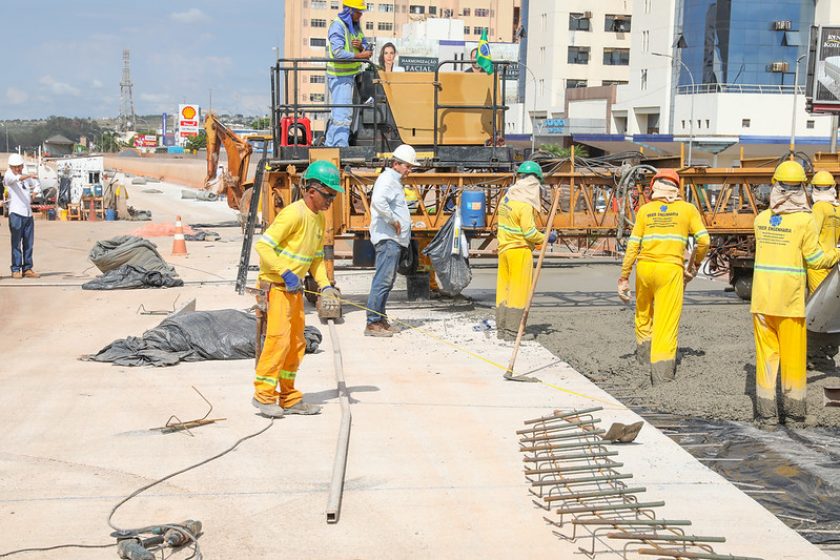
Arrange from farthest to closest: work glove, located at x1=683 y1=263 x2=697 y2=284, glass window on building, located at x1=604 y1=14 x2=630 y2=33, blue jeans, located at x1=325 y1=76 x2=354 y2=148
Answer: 1. glass window on building, located at x1=604 y1=14 x2=630 y2=33
2. blue jeans, located at x1=325 y1=76 x2=354 y2=148
3. work glove, located at x1=683 y1=263 x2=697 y2=284

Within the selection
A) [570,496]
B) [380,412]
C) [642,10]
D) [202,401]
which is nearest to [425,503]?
[570,496]

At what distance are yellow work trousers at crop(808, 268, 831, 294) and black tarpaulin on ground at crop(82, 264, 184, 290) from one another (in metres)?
9.86

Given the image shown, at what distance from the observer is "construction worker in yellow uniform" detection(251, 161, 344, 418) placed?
24.9 ft

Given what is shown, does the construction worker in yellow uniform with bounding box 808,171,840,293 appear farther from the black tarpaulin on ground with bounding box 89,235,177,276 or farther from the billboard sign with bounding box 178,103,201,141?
the billboard sign with bounding box 178,103,201,141

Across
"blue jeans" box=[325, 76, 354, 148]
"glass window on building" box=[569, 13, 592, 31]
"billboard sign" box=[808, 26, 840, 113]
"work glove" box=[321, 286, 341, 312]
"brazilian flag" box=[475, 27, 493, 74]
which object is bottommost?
"work glove" box=[321, 286, 341, 312]

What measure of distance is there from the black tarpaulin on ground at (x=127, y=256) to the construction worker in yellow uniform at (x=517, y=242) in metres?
6.54

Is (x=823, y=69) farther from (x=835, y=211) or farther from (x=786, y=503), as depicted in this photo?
(x=786, y=503)

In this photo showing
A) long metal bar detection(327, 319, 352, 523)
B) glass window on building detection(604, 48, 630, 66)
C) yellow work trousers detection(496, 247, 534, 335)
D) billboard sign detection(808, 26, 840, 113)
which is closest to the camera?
long metal bar detection(327, 319, 352, 523)

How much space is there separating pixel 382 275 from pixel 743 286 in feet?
19.7

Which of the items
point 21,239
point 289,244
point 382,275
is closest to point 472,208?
point 382,275

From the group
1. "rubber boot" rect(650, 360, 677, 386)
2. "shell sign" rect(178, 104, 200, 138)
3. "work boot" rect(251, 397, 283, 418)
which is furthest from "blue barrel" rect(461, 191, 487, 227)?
"shell sign" rect(178, 104, 200, 138)

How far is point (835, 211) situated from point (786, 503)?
4508 millimetres

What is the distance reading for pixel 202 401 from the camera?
8.38 metres

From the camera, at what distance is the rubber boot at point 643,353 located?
9.69 m
